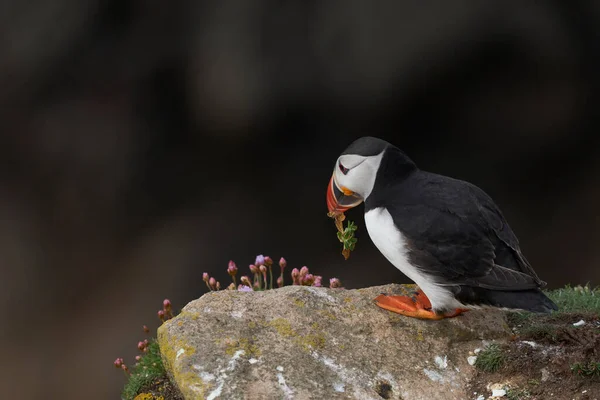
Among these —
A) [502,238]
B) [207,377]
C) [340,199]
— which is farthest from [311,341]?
[502,238]

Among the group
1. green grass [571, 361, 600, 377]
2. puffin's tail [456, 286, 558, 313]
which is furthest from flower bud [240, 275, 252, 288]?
green grass [571, 361, 600, 377]

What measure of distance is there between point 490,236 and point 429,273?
392 mm

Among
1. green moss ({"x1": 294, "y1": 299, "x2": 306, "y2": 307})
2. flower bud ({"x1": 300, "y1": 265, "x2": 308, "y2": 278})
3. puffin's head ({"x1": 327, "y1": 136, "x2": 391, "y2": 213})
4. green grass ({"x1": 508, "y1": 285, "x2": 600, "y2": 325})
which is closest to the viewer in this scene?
puffin's head ({"x1": 327, "y1": 136, "x2": 391, "y2": 213})

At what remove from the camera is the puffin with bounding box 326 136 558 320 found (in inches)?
162

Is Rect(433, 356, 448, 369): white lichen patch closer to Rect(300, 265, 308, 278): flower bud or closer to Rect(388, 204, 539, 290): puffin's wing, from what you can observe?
Rect(388, 204, 539, 290): puffin's wing

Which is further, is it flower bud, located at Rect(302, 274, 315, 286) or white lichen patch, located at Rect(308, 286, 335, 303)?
flower bud, located at Rect(302, 274, 315, 286)

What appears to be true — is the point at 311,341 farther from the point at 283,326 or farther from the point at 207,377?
the point at 207,377

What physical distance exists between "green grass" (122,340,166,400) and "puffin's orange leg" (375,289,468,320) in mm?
1455

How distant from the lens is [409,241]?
13.6ft

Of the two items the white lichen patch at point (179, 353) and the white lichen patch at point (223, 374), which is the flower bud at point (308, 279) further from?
the white lichen patch at point (179, 353)

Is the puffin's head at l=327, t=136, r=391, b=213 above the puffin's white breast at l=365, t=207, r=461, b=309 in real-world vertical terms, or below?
above

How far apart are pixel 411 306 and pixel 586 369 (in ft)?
3.34

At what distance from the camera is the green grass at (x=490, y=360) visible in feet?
13.9

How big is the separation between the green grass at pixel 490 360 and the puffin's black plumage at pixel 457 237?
0.31 meters
